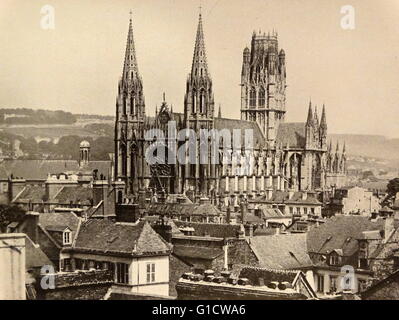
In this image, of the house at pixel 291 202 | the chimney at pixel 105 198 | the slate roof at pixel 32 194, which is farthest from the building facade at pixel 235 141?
the chimney at pixel 105 198

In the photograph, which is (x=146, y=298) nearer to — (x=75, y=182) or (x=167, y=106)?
(x=75, y=182)

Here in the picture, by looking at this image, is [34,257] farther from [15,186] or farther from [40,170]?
[40,170]

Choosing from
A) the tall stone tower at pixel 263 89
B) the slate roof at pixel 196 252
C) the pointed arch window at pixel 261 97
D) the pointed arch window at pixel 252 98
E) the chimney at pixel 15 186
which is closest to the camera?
the slate roof at pixel 196 252

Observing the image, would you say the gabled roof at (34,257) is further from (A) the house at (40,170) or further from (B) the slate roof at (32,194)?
(B) the slate roof at (32,194)

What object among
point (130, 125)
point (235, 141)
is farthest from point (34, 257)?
point (235, 141)
